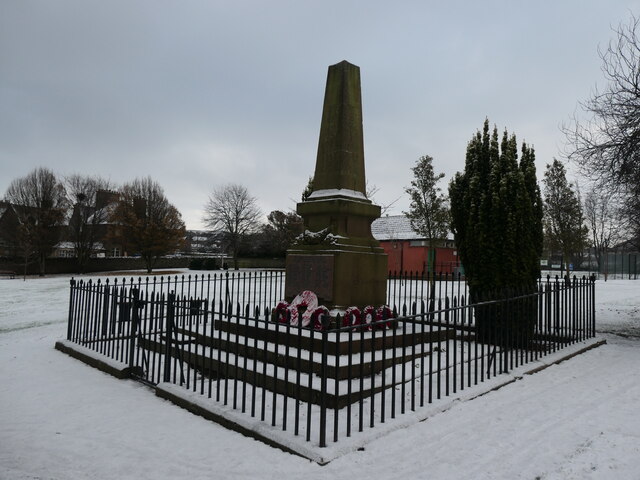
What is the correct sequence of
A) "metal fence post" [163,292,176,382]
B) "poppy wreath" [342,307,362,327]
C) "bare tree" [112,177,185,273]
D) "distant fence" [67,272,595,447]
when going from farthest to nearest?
"bare tree" [112,177,185,273], "poppy wreath" [342,307,362,327], "metal fence post" [163,292,176,382], "distant fence" [67,272,595,447]

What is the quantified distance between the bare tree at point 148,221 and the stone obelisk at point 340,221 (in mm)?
29231

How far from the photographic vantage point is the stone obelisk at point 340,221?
22.5 feet

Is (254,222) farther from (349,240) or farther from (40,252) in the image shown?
(349,240)

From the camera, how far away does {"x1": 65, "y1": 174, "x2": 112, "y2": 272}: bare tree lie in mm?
37594

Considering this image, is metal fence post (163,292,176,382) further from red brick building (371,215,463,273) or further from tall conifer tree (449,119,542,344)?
red brick building (371,215,463,273)

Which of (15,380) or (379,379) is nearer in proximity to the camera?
(379,379)

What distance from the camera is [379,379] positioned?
5.02m

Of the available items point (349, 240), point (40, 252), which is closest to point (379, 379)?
point (349, 240)

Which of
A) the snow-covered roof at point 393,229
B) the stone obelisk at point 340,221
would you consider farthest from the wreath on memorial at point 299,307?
the snow-covered roof at point 393,229

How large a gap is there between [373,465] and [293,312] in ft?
11.0

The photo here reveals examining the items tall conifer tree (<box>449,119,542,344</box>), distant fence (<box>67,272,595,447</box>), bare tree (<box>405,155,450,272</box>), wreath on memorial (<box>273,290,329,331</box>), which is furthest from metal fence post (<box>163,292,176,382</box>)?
bare tree (<box>405,155,450,272</box>)

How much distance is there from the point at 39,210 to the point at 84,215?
13.7 feet

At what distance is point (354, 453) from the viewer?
11.6ft

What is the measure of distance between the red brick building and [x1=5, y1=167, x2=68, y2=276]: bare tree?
2668 cm
